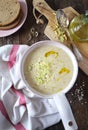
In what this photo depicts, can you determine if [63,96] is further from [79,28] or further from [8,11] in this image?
[8,11]

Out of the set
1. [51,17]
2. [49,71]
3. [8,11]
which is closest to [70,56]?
[49,71]

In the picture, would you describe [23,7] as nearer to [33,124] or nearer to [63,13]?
[63,13]

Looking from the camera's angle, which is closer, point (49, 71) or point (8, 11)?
point (49, 71)

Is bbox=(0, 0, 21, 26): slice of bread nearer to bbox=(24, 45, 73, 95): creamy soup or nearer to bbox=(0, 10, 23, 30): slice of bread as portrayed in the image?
bbox=(0, 10, 23, 30): slice of bread

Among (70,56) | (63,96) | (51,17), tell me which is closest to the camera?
(63,96)

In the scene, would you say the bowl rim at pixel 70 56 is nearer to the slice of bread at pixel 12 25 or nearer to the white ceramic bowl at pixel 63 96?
the white ceramic bowl at pixel 63 96

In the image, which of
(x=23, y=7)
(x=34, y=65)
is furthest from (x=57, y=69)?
(x=23, y=7)

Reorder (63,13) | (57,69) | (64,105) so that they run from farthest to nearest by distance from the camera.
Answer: (63,13), (57,69), (64,105)
